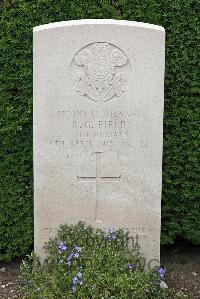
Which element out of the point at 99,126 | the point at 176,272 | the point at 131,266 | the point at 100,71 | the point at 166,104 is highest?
the point at 100,71

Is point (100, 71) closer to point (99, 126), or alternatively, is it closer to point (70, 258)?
point (99, 126)

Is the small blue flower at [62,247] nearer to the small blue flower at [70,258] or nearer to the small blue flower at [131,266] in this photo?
the small blue flower at [70,258]

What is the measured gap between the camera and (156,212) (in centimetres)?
455

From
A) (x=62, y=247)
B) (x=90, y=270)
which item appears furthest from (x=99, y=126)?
(x=90, y=270)

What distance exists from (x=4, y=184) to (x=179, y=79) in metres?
1.78

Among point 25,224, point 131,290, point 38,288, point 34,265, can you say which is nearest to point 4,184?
point 25,224

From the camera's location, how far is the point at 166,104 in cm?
500

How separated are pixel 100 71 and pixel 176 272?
2.09 m

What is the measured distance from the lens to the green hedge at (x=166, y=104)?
15.7 ft

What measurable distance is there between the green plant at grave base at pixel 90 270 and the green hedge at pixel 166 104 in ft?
2.45

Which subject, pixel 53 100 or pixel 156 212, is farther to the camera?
pixel 156 212

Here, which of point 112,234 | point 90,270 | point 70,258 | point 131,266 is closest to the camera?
point 90,270

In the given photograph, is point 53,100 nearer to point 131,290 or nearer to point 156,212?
point 156,212

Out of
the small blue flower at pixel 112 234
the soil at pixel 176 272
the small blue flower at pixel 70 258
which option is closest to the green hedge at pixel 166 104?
the soil at pixel 176 272
